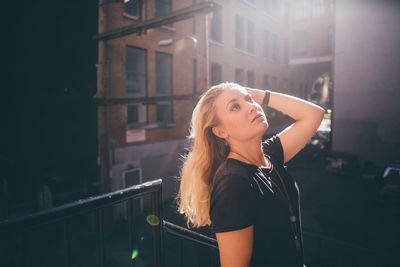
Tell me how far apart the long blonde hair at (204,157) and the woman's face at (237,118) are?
0.15 ft

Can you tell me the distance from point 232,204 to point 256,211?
18 centimetres

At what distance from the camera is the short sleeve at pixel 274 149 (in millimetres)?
2008

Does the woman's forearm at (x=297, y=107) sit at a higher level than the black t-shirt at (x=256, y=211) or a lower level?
higher

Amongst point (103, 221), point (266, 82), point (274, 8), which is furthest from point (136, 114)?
point (274, 8)

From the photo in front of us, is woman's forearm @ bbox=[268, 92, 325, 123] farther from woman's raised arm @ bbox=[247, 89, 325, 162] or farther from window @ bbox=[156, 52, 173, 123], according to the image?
window @ bbox=[156, 52, 173, 123]

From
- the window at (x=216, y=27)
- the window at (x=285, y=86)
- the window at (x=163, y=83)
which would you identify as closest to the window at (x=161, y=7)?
the window at (x=163, y=83)

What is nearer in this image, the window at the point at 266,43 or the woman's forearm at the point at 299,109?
the woman's forearm at the point at 299,109

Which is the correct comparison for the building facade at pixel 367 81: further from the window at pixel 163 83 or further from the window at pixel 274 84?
the window at pixel 163 83

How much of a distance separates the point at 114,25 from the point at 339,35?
11.9 meters

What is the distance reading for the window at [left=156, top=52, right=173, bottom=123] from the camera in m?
12.0

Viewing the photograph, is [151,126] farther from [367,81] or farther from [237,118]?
[367,81]

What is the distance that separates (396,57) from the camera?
1277 cm

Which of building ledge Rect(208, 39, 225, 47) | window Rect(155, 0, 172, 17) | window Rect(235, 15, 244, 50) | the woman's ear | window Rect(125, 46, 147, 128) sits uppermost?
window Rect(235, 15, 244, 50)

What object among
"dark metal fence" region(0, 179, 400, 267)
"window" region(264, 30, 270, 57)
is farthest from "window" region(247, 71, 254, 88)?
"dark metal fence" region(0, 179, 400, 267)
